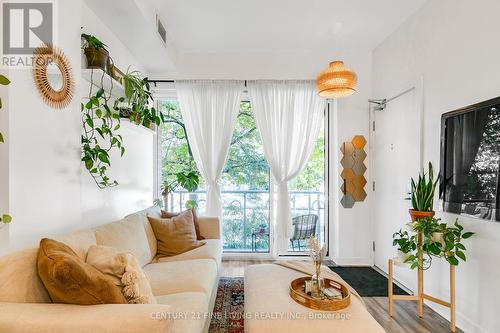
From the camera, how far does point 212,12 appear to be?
3033 millimetres

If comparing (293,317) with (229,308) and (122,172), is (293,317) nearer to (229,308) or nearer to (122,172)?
(229,308)

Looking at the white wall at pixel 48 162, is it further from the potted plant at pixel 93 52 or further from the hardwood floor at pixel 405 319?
the hardwood floor at pixel 405 319

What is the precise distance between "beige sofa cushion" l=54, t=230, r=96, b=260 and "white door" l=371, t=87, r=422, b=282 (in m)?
3.03

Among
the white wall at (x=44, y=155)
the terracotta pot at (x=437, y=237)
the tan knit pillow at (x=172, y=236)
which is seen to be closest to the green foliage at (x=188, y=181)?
the tan knit pillow at (x=172, y=236)

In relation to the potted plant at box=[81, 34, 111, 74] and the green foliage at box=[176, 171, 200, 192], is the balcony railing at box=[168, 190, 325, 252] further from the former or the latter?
the potted plant at box=[81, 34, 111, 74]

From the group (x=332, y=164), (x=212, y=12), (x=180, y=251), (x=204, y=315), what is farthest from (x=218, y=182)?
(x=204, y=315)

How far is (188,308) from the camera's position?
1.63m

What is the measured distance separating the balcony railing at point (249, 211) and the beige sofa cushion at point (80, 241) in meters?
2.37

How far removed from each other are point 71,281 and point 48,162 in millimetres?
890

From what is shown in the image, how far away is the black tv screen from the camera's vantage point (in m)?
1.98

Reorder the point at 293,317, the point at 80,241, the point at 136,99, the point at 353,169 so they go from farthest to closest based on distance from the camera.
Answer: the point at 353,169 < the point at 136,99 < the point at 80,241 < the point at 293,317

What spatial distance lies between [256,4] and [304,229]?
117 inches

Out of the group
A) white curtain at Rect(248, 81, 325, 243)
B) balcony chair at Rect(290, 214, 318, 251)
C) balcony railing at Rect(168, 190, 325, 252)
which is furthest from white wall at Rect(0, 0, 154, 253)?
balcony chair at Rect(290, 214, 318, 251)

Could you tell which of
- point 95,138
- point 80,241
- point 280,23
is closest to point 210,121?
point 280,23
